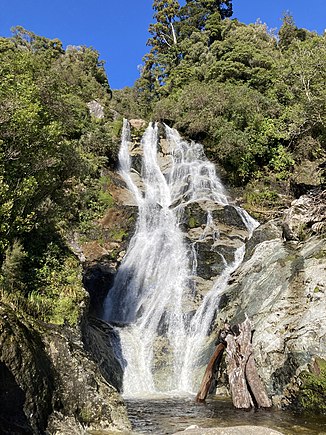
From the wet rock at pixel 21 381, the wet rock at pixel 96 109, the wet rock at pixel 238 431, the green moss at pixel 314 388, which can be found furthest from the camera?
the wet rock at pixel 96 109

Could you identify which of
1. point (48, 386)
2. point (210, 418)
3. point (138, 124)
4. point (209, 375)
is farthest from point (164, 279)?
point (138, 124)

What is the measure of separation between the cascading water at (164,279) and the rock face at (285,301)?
6.71 feet

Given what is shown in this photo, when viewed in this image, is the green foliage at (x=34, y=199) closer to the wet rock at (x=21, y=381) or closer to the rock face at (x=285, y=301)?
the wet rock at (x=21, y=381)

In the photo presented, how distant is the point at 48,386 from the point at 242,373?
6.30 meters

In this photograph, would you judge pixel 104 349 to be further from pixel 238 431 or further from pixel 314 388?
pixel 238 431

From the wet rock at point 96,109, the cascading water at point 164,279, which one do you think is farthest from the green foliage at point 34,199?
the wet rock at point 96,109

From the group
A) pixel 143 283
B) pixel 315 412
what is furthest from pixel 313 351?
pixel 143 283

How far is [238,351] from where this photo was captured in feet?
41.1

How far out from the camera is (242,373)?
12.1m

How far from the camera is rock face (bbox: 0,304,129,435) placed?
7.12 metres

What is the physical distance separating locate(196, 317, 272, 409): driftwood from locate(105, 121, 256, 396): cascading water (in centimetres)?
373

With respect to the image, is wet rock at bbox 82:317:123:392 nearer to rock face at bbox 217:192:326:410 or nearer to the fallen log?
the fallen log

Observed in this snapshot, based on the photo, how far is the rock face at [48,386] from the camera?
7125mm

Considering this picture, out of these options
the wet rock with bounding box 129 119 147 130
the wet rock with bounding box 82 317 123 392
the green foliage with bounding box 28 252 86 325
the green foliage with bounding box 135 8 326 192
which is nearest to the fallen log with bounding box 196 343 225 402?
the wet rock with bounding box 82 317 123 392
